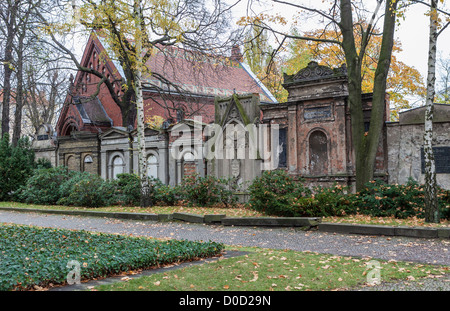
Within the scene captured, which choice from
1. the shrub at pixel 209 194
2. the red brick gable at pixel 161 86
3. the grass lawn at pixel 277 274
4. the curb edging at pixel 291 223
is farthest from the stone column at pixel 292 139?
the red brick gable at pixel 161 86

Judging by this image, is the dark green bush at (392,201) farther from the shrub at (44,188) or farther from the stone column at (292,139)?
the shrub at (44,188)

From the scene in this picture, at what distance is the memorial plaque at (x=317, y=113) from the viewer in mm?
16987

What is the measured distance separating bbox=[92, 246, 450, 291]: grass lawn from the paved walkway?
61 centimetres

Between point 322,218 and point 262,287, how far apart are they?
689 cm

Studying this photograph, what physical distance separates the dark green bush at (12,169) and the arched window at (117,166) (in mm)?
4096

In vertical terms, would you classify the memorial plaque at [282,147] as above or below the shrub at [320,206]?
above

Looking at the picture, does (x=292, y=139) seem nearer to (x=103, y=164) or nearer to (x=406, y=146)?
(x=406, y=146)

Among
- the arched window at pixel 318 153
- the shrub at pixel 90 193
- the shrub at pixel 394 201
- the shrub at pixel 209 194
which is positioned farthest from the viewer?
the shrub at pixel 90 193

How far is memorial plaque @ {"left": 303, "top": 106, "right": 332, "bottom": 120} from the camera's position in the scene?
55.7ft

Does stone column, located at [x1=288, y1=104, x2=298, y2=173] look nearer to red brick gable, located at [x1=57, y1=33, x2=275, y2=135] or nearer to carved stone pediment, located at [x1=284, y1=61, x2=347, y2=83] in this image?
carved stone pediment, located at [x1=284, y1=61, x2=347, y2=83]

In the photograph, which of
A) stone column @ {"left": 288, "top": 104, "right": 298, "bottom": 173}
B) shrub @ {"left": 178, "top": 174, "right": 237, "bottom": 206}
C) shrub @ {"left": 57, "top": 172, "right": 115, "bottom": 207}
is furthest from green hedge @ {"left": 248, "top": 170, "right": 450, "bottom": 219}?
shrub @ {"left": 57, "top": 172, "right": 115, "bottom": 207}

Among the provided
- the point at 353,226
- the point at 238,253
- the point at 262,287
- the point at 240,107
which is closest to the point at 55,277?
the point at 262,287

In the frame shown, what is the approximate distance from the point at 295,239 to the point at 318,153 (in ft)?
25.1
